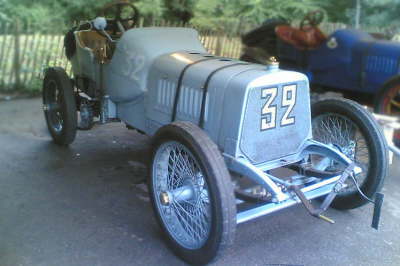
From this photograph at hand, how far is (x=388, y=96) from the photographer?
5.75m

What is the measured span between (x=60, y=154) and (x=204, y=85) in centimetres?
228

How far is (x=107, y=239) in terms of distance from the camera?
3.17 metres

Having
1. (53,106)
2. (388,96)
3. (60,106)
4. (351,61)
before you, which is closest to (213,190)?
(60,106)

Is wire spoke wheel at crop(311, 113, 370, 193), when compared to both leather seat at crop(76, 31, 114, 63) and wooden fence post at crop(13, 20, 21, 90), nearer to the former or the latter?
leather seat at crop(76, 31, 114, 63)

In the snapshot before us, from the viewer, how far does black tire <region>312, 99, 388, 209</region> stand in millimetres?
3281

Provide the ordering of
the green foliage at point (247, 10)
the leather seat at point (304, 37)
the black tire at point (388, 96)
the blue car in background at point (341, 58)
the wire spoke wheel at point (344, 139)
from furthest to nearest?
the green foliage at point (247, 10) → the leather seat at point (304, 37) → the blue car in background at point (341, 58) → the black tire at point (388, 96) → the wire spoke wheel at point (344, 139)

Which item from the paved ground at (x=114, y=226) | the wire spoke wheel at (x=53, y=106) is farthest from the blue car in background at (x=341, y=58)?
the wire spoke wheel at (x=53, y=106)

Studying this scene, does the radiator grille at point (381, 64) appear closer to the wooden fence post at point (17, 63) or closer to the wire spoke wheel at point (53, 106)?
the wire spoke wheel at point (53, 106)

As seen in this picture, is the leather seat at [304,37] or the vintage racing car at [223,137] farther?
the leather seat at [304,37]

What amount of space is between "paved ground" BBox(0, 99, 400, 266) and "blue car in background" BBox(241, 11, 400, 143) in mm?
1650

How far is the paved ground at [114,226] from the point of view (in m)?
3.00

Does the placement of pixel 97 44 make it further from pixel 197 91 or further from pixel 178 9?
pixel 178 9

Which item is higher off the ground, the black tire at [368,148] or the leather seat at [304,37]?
the leather seat at [304,37]

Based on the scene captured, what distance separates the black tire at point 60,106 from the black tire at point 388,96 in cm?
393
